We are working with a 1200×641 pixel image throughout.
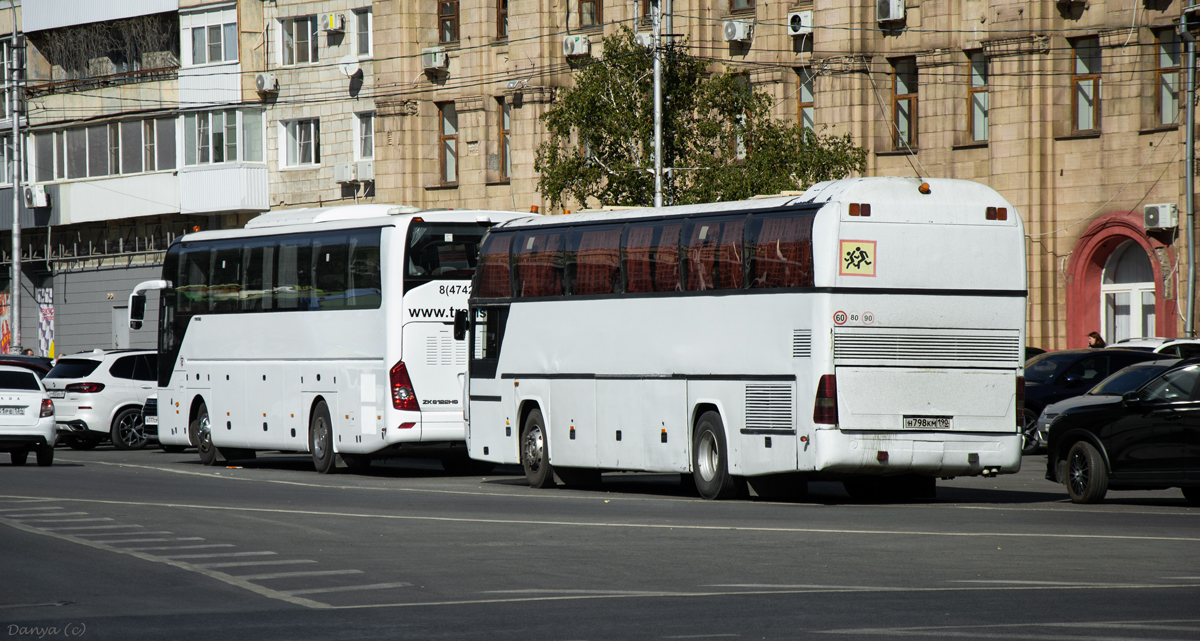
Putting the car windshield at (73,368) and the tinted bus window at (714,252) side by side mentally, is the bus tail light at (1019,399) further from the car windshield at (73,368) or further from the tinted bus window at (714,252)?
the car windshield at (73,368)

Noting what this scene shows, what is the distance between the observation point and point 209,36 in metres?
56.7

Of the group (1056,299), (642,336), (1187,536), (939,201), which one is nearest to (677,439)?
(642,336)

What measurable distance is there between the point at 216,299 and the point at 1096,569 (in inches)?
753

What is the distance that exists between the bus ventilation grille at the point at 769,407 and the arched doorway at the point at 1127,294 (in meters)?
21.0

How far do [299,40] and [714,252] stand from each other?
3815cm

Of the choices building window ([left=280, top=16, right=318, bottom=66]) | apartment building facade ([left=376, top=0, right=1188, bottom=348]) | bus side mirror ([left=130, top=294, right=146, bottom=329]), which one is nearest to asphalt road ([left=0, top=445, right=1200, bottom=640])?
bus side mirror ([left=130, top=294, right=146, bottom=329])

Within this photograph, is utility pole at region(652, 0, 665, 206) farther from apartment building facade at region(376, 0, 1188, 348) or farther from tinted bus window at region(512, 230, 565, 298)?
tinted bus window at region(512, 230, 565, 298)

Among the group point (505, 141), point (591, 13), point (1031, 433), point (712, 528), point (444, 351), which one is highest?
point (591, 13)

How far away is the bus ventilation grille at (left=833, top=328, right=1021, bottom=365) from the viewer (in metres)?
18.9

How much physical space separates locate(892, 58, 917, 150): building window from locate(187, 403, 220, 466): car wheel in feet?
61.0

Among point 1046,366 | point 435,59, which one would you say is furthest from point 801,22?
point 1046,366

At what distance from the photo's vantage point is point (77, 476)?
82.0ft

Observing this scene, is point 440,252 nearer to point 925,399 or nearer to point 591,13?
point 925,399

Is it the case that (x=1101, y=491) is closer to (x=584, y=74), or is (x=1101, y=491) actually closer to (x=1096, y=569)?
(x=1096, y=569)
